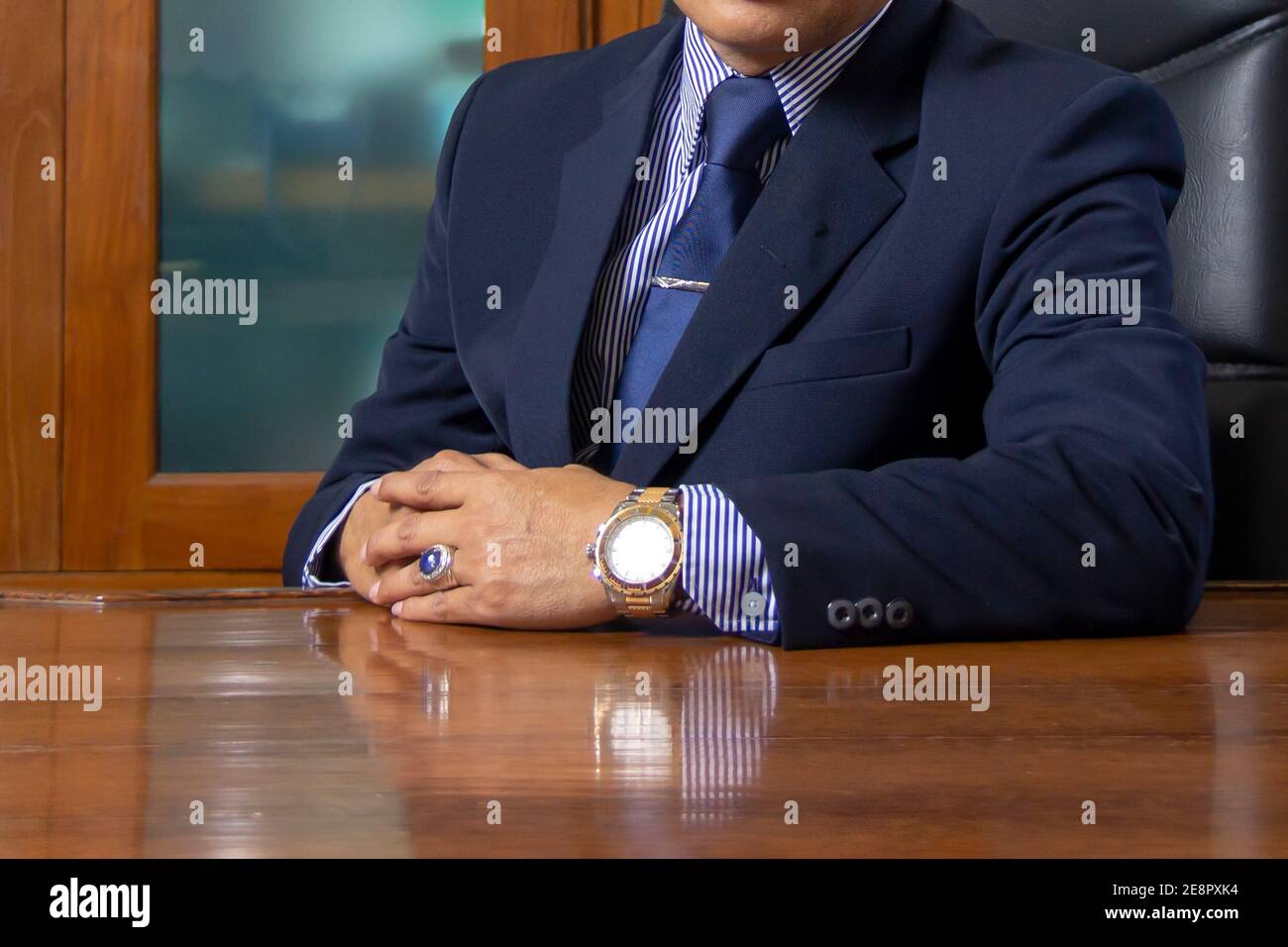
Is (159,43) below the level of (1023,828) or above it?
above

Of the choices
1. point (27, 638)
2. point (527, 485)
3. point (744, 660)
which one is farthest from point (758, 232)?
point (27, 638)

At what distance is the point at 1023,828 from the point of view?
0.40 m

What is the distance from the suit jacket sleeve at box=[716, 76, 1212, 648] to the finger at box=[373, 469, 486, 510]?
0.18m

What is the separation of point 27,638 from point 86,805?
41cm

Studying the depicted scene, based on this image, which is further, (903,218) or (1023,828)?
(903,218)

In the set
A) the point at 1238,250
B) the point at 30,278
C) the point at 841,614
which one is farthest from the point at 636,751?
the point at 30,278

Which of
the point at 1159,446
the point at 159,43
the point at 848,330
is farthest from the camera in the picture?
the point at 159,43

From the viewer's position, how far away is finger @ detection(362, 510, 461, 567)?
875 mm

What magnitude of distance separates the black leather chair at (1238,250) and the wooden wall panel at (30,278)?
1544 millimetres

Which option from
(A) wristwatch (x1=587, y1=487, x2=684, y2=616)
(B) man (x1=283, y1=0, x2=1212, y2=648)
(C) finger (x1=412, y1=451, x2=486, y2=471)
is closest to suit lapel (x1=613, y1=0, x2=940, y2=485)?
(B) man (x1=283, y1=0, x2=1212, y2=648)

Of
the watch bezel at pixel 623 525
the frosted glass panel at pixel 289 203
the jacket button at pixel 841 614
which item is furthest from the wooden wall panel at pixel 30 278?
the jacket button at pixel 841 614

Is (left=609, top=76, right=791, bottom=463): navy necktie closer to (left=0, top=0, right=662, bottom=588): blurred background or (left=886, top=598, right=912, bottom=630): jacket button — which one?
(left=886, top=598, right=912, bottom=630): jacket button

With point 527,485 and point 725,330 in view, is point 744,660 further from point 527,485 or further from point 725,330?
point 725,330
